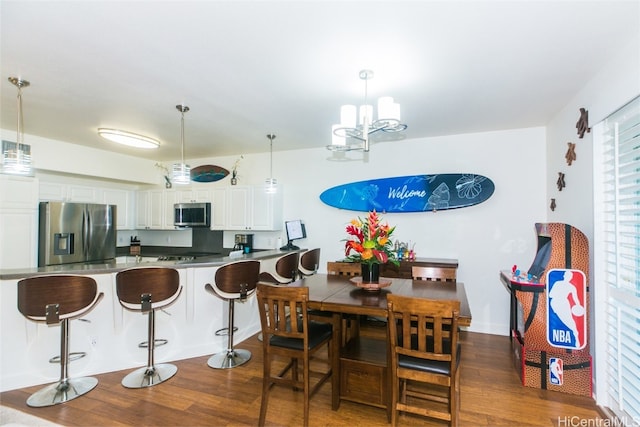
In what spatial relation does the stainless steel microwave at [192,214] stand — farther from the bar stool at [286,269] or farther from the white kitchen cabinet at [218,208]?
the bar stool at [286,269]

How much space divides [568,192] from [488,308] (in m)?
1.80

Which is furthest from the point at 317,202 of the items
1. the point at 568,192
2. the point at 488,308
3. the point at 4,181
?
the point at 4,181

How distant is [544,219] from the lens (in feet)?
12.9

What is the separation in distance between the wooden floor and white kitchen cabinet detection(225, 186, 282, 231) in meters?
2.44

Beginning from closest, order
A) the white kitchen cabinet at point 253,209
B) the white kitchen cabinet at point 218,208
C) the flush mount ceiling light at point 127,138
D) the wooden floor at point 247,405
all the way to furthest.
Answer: the wooden floor at point 247,405, the flush mount ceiling light at point 127,138, the white kitchen cabinet at point 253,209, the white kitchen cabinet at point 218,208

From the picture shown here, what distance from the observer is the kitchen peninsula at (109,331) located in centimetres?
274

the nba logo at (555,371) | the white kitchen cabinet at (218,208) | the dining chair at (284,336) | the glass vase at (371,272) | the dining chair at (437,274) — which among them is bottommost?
the nba logo at (555,371)

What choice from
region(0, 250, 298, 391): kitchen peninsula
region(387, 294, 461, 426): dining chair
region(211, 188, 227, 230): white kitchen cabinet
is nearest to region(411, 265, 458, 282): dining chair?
region(387, 294, 461, 426): dining chair

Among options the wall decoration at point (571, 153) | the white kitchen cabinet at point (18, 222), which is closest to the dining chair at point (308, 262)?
the wall decoration at point (571, 153)

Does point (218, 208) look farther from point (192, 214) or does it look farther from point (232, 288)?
point (232, 288)

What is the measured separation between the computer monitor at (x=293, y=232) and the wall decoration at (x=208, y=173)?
1.67 m

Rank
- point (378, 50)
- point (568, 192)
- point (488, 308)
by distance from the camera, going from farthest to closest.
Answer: point (488, 308)
point (568, 192)
point (378, 50)

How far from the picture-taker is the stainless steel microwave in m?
5.37

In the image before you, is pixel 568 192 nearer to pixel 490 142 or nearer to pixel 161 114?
pixel 490 142
